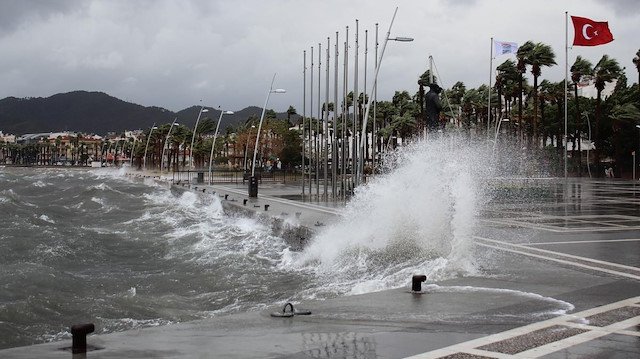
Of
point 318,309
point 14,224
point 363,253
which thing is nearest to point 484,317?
point 318,309

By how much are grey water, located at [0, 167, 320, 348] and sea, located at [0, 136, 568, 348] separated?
0.03 meters

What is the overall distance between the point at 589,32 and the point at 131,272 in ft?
103

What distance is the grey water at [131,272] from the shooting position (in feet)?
40.5

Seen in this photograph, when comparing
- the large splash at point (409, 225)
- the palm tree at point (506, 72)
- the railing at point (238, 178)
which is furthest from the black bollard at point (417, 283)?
the palm tree at point (506, 72)

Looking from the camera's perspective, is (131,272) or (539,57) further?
(539,57)

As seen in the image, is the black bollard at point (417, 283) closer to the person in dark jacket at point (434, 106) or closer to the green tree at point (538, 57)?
the person in dark jacket at point (434, 106)

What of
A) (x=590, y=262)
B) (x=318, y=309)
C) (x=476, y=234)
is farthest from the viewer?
(x=476, y=234)

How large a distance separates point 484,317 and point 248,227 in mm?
19036

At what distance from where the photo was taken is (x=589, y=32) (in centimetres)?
3941

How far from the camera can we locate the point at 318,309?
9.34 meters

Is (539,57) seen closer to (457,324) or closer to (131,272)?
(131,272)

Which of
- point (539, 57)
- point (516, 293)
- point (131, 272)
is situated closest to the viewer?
point (516, 293)

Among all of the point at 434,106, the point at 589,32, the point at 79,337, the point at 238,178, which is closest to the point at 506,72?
the point at 238,178

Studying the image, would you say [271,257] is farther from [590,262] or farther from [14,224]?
[14,224]
